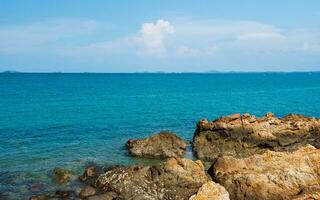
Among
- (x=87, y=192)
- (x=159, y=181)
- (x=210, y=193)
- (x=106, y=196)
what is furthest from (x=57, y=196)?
(x=210, y=193)

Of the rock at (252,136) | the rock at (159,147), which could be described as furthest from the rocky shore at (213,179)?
the rock at (252,136)

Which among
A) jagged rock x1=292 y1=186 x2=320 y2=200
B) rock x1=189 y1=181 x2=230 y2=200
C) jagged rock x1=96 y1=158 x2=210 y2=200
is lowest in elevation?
jagged rock x1=96 y1=158 x2=210 y2=200

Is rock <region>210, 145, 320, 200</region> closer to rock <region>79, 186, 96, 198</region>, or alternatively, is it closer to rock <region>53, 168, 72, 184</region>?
rock <region>79, 186, 96, 198</region>

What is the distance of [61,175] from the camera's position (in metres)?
31.9

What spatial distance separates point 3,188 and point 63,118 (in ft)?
116

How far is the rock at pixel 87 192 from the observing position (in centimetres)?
2723

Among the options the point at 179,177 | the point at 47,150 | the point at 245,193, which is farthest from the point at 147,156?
the point at 245,193

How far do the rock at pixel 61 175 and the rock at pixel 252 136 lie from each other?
41.3 feet

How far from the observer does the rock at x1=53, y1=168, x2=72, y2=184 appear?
31.2 m

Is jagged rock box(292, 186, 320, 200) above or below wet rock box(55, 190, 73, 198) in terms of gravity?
above

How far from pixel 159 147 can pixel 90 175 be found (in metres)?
10.4

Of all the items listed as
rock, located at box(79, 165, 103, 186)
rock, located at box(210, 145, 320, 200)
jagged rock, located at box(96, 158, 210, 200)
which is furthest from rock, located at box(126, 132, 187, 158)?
rock, located at box(210, 145, 320, 200)

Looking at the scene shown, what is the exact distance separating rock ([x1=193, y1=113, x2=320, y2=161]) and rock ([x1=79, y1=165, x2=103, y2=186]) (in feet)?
35.8

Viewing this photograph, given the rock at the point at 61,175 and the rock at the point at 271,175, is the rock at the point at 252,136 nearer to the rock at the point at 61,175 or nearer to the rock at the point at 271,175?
the rock at the point at 271,175
